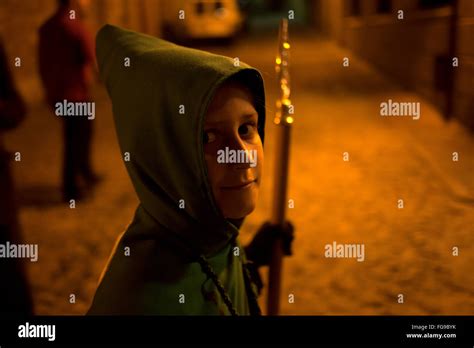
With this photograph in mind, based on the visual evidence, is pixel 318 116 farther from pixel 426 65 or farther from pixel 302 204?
pixel 302 204

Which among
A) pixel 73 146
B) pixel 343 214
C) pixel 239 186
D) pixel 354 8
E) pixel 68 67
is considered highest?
pixel 354 8

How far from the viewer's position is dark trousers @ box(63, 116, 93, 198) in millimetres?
5875

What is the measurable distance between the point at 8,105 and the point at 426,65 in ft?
24.9

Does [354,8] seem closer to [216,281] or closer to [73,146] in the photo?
[73,146]

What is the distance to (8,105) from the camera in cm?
288

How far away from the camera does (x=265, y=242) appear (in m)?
2.20

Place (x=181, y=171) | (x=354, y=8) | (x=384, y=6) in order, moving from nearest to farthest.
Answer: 1. (x=181, y=171)
2. (x=384, y=6)
3. (x=354, y=8)

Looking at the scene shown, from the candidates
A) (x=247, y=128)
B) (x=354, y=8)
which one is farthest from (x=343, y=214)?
(x=354, y=8)

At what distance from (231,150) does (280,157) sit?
0.58m

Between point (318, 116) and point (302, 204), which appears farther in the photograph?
point (318, 116)

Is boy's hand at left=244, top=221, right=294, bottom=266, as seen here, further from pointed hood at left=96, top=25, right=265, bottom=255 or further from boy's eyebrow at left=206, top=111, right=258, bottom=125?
boy's eyebrow at left=206, top=111, right=258, bottom=125

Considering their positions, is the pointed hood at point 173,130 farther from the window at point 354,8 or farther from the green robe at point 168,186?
the window at point 354,8

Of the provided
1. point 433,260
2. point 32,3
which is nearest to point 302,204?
point 433,260

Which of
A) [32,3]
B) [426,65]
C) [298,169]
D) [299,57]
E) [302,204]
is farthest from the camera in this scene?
[299,57]
